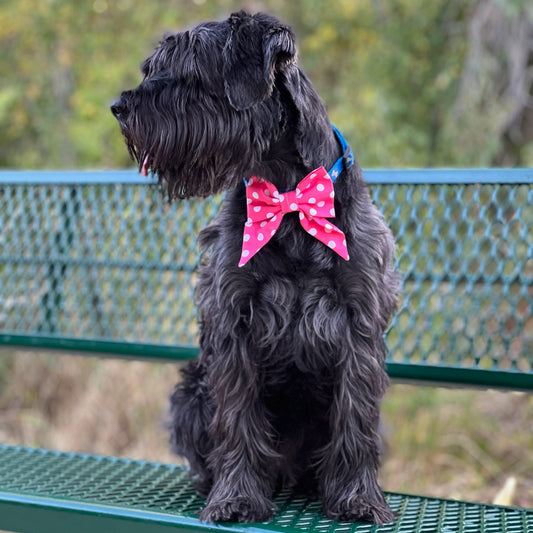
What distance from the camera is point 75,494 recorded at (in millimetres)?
2598

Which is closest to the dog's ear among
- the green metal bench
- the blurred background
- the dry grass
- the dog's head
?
the dog's head

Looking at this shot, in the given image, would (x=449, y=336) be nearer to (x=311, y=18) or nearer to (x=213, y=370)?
(x=213, y=370)

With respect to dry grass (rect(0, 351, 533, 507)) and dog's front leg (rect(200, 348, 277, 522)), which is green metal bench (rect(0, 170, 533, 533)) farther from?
dry grass (rect(0, 351, 533, 507))

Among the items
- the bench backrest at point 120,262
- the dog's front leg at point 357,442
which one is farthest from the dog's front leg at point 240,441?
the bench backrest at point 120,262

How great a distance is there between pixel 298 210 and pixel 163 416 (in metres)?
2.33

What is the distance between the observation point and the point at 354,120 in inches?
251

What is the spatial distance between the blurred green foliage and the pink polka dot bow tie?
364 centimetres

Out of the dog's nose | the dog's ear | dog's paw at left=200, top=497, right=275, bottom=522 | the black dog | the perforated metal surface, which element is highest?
the dog's ear

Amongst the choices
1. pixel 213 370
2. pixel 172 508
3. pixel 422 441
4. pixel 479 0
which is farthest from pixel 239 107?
pixel 479 0

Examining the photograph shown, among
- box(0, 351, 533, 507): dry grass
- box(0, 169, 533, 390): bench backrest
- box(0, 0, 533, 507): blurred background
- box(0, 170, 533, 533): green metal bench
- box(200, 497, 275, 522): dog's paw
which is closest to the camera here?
box(200, 497, 275, 522): dog's paw

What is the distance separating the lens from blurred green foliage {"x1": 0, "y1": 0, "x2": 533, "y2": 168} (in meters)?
5.97

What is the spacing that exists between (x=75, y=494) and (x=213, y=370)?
0.61 meters

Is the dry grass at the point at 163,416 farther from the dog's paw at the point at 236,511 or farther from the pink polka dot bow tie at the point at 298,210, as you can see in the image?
the pink polka dot bow tie at the point at 298,210

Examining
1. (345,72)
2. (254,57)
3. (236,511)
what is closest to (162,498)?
(236,511)
